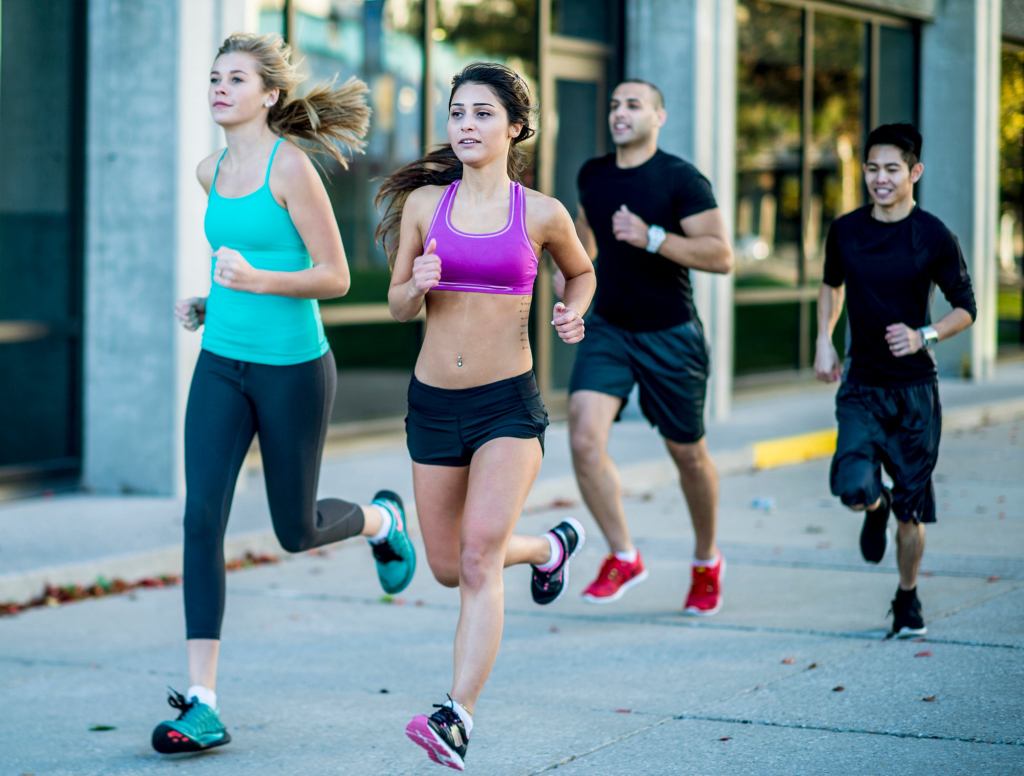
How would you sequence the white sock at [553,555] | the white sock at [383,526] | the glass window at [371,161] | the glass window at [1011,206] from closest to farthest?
the white sock at [553,555]
the white sock at [383,526]
the glass window at [371,161]
the glass window at [1011,206]

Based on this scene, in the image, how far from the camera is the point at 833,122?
17.5 meters

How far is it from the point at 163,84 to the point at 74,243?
47.0 inches

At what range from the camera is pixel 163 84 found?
9344mm

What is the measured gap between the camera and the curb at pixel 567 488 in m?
7.54

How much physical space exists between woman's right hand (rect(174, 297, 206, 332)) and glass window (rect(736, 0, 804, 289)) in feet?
34.9

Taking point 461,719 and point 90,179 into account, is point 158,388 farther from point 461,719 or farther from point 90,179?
point 461,719

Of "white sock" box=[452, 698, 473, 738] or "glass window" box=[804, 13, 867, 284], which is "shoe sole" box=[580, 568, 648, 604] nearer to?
"white sock" box=[452, 698, 473, 738]

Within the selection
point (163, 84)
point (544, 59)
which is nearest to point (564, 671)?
point (163, 84)

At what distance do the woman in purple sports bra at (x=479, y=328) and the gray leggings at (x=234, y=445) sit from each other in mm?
533

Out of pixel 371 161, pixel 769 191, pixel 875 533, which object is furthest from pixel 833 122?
pixel 875 533

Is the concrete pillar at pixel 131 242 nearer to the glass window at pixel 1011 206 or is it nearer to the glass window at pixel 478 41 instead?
the glass window at pixel 478 41

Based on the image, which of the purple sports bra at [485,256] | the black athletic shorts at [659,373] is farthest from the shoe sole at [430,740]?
the black athletic shorts at [659,373]

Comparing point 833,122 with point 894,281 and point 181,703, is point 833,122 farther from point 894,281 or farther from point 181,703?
point 181,703

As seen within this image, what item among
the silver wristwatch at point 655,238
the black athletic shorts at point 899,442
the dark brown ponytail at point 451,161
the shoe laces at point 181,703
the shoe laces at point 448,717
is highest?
the dark brown ponytail at point 451,161
